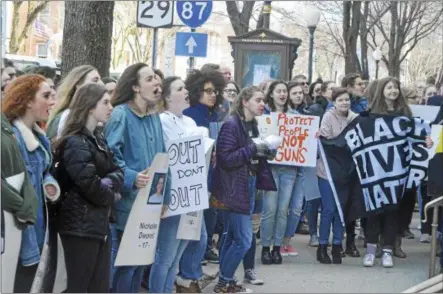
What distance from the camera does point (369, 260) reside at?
970 centimetres

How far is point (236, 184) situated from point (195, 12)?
18.1ft

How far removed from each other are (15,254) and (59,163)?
748mm

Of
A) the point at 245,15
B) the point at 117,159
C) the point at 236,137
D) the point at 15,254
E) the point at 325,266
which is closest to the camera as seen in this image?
the point at 15,254

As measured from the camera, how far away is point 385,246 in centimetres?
977

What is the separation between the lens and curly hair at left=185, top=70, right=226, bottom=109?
8.18 m

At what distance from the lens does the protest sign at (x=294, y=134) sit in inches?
386

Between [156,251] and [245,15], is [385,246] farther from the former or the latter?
[245,15]

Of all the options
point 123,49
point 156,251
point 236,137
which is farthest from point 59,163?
point 123,49

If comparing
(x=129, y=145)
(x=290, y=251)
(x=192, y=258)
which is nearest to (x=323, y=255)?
(x=290, y=251)

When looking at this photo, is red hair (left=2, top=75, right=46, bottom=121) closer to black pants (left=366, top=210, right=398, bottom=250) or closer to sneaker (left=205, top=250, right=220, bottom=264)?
sneaker (left=205, top=250, right=220, bottom=264)

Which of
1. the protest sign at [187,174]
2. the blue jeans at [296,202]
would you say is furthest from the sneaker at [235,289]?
the blue jeans at [296,202]

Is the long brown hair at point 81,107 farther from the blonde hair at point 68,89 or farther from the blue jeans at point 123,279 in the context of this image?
the blue jeans at point 123,279

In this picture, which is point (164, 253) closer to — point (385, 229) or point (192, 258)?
point (192, 258)

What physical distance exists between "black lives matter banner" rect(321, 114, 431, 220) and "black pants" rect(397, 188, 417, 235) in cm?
41
